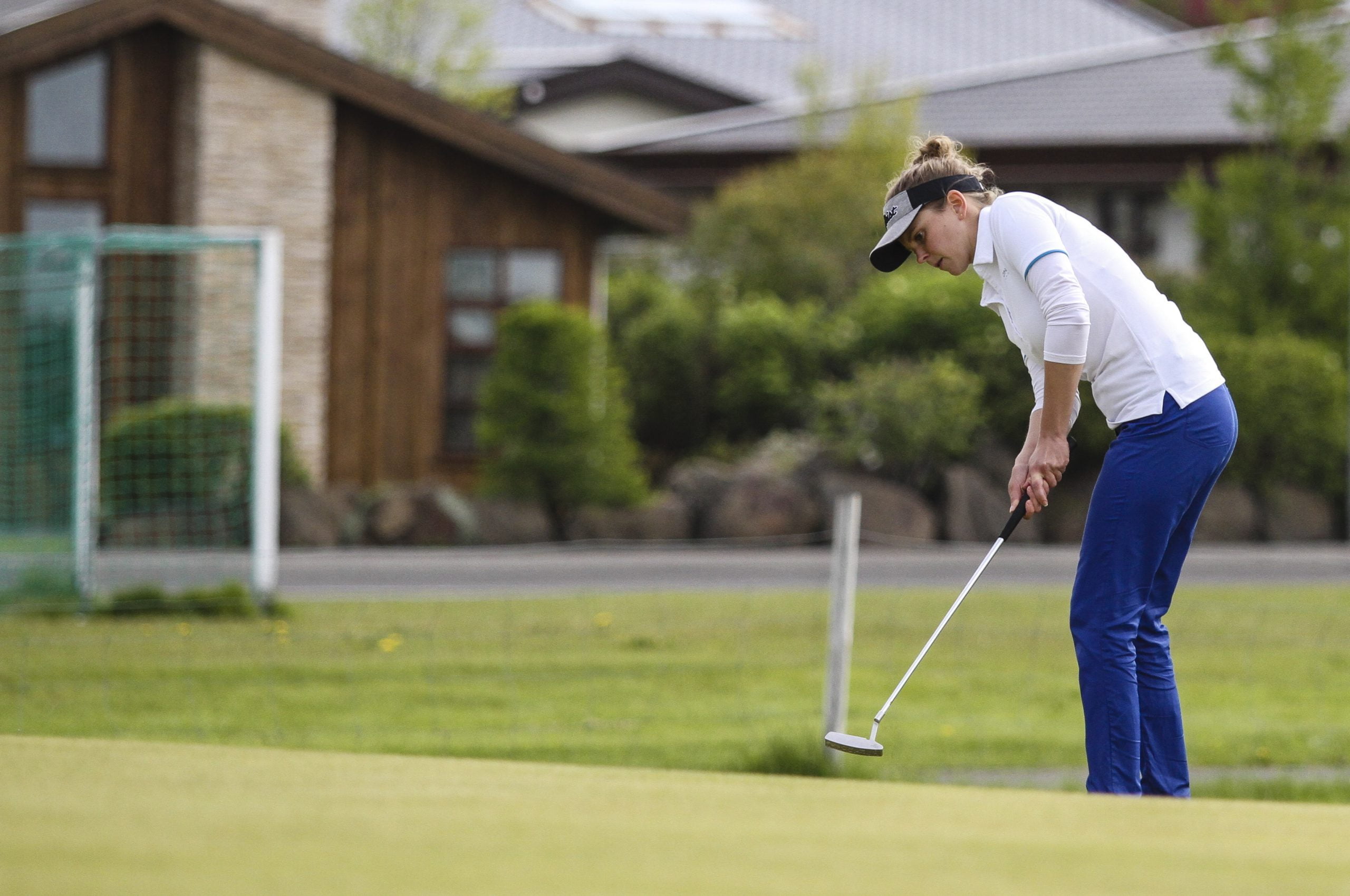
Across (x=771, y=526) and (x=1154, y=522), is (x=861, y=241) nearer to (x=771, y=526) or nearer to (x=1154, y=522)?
(x=771, y=526)

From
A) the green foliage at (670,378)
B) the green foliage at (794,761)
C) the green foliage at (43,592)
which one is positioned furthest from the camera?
the green foliage at (670,378)

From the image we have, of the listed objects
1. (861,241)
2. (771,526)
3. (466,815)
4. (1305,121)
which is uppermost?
(1305,121)

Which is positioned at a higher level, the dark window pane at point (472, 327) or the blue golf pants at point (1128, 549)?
the dark window pane at point (472, 327)

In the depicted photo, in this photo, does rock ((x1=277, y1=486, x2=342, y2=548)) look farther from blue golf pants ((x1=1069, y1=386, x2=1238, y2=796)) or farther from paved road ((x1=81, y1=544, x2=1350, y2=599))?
blue golf pants ((x1=1069, y1=386, x2=1238, y2=796))

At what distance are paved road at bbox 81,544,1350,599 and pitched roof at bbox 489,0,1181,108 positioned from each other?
2208 cm

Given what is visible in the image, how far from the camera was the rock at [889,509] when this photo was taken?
54.7 feet

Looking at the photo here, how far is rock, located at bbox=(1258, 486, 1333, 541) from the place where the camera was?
17.4 m

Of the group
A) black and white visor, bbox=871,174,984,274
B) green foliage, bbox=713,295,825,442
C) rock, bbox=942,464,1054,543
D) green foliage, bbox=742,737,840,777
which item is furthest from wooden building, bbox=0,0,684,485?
black and white visor, bbox=871,174,984,274

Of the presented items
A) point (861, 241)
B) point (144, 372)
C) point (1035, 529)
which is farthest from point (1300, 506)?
point (144, 372)

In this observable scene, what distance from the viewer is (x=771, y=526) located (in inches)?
661

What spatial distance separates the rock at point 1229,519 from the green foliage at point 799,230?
5.87 metres

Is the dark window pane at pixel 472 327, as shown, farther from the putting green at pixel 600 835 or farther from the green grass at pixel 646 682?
the putting green at pixel 600 835

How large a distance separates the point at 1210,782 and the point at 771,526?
11.4 meters

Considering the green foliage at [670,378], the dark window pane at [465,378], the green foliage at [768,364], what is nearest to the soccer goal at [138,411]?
the dark window pane at [465,378]
